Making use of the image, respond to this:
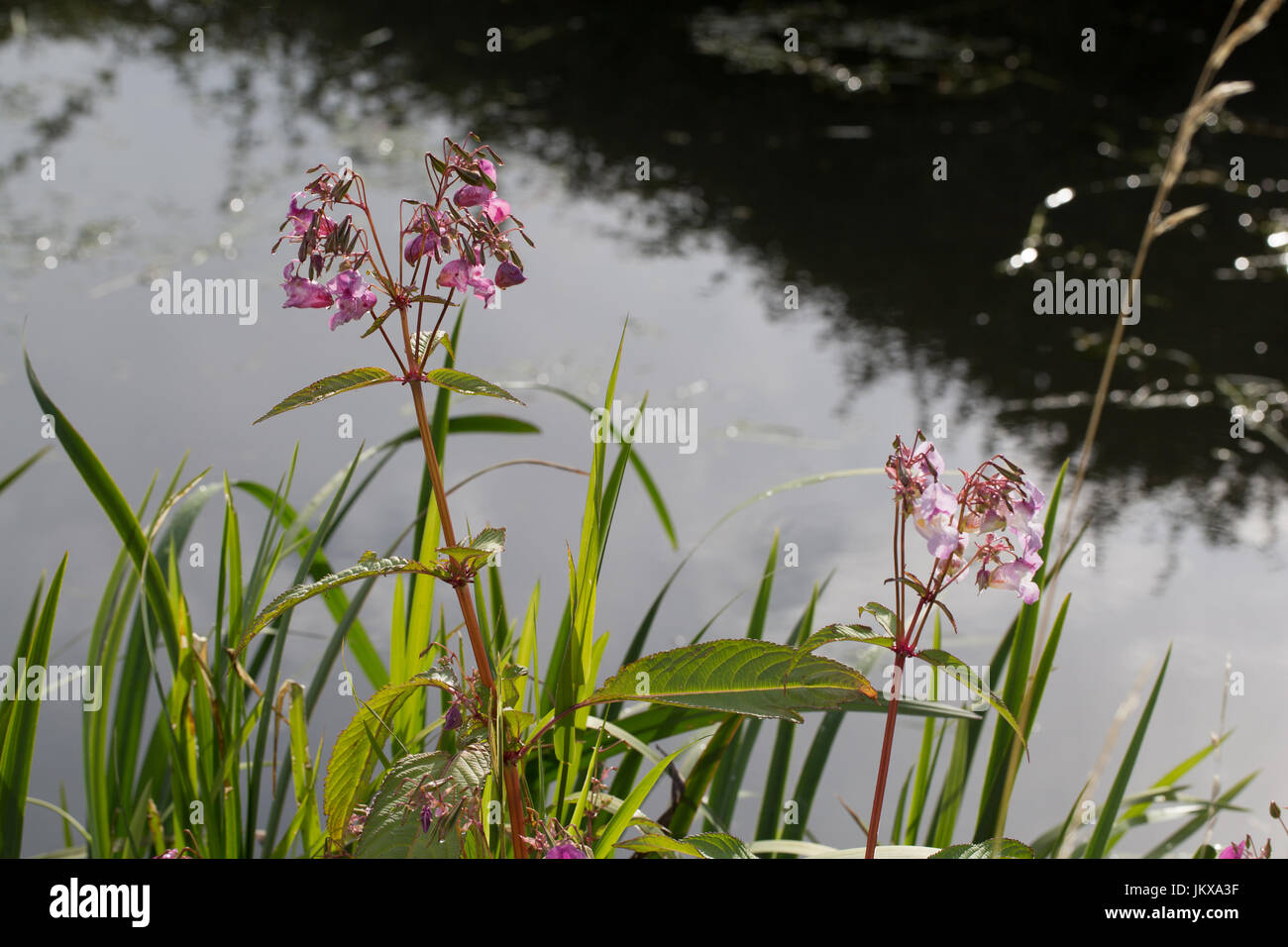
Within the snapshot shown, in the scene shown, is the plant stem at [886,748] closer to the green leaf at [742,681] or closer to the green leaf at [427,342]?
the green leaf at [742,681]

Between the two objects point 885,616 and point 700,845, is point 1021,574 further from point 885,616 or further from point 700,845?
point 700,845

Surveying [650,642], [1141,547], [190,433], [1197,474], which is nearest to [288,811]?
[650,642]

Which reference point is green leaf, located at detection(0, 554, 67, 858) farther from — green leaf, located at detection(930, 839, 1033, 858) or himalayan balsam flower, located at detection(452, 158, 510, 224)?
green leaf, located at detection(930, 839, 1033, 858)

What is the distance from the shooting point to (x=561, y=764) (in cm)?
81

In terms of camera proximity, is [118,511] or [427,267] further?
[118,511]

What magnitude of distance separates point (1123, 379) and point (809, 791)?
1.96m
